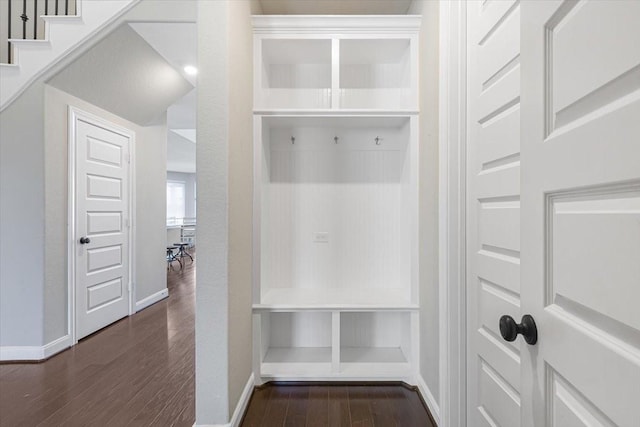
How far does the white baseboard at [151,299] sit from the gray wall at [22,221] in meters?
1.14

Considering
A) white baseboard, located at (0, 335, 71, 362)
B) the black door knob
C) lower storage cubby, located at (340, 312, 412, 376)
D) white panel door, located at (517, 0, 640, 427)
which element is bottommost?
white baseboard, located at (0, 335, 71, 362)

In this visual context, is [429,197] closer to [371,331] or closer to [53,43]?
[371,331]

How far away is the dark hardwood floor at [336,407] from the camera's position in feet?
5.61

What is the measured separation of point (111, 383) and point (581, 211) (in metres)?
2.82

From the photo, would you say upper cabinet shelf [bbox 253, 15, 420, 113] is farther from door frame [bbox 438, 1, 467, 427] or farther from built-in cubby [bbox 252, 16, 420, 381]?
door frame [bbox 438, 1, 467, 427]

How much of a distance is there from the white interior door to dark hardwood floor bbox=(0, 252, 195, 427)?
0.96 ft

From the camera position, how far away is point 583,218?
1.97ft

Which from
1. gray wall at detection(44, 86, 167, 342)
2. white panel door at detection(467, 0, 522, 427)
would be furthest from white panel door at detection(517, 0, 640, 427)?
gray wall at detection(44, 86, 167, 342)

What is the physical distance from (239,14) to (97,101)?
2075mm

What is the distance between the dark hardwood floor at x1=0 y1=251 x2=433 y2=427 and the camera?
1.74m

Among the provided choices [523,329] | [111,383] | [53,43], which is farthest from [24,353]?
[523,329]

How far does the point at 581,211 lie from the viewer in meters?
0.61

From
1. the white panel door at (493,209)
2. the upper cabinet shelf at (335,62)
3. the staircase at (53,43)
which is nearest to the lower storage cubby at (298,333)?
the white panel door at (493,209)

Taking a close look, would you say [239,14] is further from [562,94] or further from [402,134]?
[562,94]
